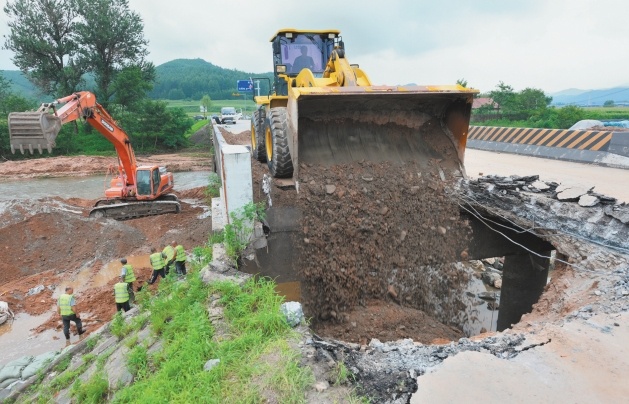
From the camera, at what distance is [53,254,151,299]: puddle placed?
26.1ft

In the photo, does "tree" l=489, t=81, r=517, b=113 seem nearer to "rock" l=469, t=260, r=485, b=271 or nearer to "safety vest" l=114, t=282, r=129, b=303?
"rock" l=469, t=260, r=485, b=271

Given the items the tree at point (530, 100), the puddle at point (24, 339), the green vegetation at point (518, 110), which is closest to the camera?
the puddle at point (24, 339)

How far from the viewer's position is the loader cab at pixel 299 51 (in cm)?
762

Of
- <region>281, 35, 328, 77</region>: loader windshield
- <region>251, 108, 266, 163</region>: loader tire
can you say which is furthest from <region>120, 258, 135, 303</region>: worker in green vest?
<region>281, 35, 328, 77</region>: loader windshield

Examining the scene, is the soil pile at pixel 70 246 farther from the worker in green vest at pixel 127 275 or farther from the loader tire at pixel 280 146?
the loader tire at pixel 280 146

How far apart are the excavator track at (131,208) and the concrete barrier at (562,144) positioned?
1249cm

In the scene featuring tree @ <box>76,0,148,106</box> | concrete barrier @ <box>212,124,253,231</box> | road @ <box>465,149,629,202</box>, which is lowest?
road @ <box>465,149,629,202</box>

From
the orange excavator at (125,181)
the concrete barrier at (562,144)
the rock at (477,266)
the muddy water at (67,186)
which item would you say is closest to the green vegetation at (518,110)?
the concrete barrier at (562,144)

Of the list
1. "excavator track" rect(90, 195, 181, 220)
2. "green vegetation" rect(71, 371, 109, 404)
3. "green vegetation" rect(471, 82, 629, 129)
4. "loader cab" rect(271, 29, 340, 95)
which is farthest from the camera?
"green vegetation" rect(471, 82, 629, 129)

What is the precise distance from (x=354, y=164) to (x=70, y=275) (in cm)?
657

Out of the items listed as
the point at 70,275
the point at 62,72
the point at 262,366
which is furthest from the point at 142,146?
the point at 262,366

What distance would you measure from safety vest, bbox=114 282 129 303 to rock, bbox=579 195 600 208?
6700 mm

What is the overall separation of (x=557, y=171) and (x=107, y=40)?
28.8 m

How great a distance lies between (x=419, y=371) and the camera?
111 inches
